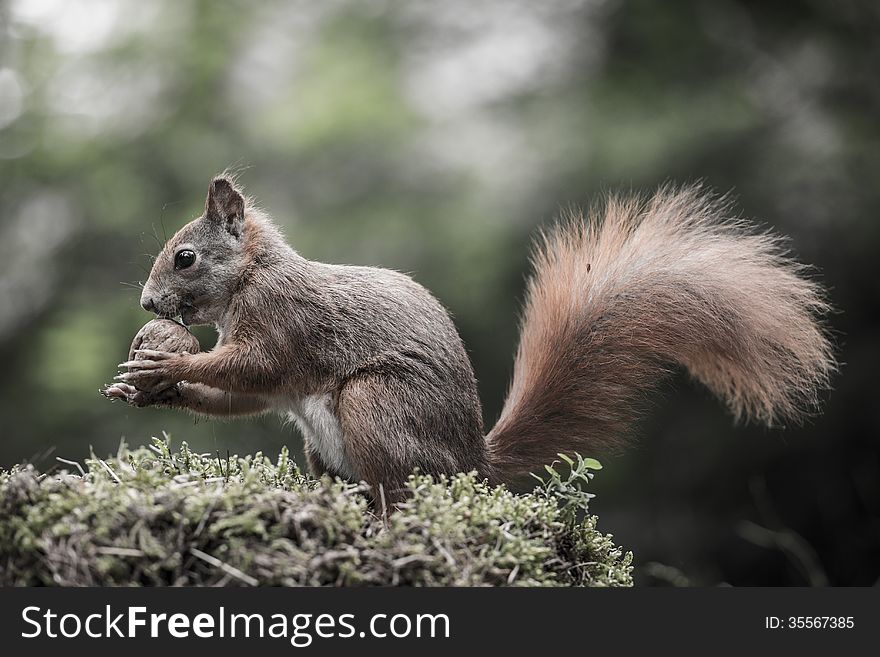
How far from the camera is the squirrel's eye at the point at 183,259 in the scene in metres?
2.93

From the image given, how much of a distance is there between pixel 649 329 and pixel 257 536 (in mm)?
1370

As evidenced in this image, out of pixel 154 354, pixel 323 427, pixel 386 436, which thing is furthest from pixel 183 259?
pixel 386 436

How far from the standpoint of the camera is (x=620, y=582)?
2371 mm

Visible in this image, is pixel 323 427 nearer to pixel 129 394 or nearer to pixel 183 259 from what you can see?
pixel 129 394

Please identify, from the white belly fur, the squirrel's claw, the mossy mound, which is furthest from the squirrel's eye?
the mossy mound

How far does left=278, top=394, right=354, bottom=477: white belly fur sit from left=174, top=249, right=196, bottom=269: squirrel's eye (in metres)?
0.59

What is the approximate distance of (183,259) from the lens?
9.62 feet

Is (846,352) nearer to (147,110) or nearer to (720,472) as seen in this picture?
(720,472)

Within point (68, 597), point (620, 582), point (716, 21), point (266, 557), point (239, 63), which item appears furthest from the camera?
point (239, 63)

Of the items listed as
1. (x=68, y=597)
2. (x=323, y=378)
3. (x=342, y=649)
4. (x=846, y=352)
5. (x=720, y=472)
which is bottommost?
(x=342, y=649)

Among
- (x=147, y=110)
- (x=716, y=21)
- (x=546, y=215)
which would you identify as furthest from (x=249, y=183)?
(x=716, y=21)

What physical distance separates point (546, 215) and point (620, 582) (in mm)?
3861

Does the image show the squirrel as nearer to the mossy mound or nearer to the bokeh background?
the mossy mound

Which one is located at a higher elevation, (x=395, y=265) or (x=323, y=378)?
(x=395, y=265)
